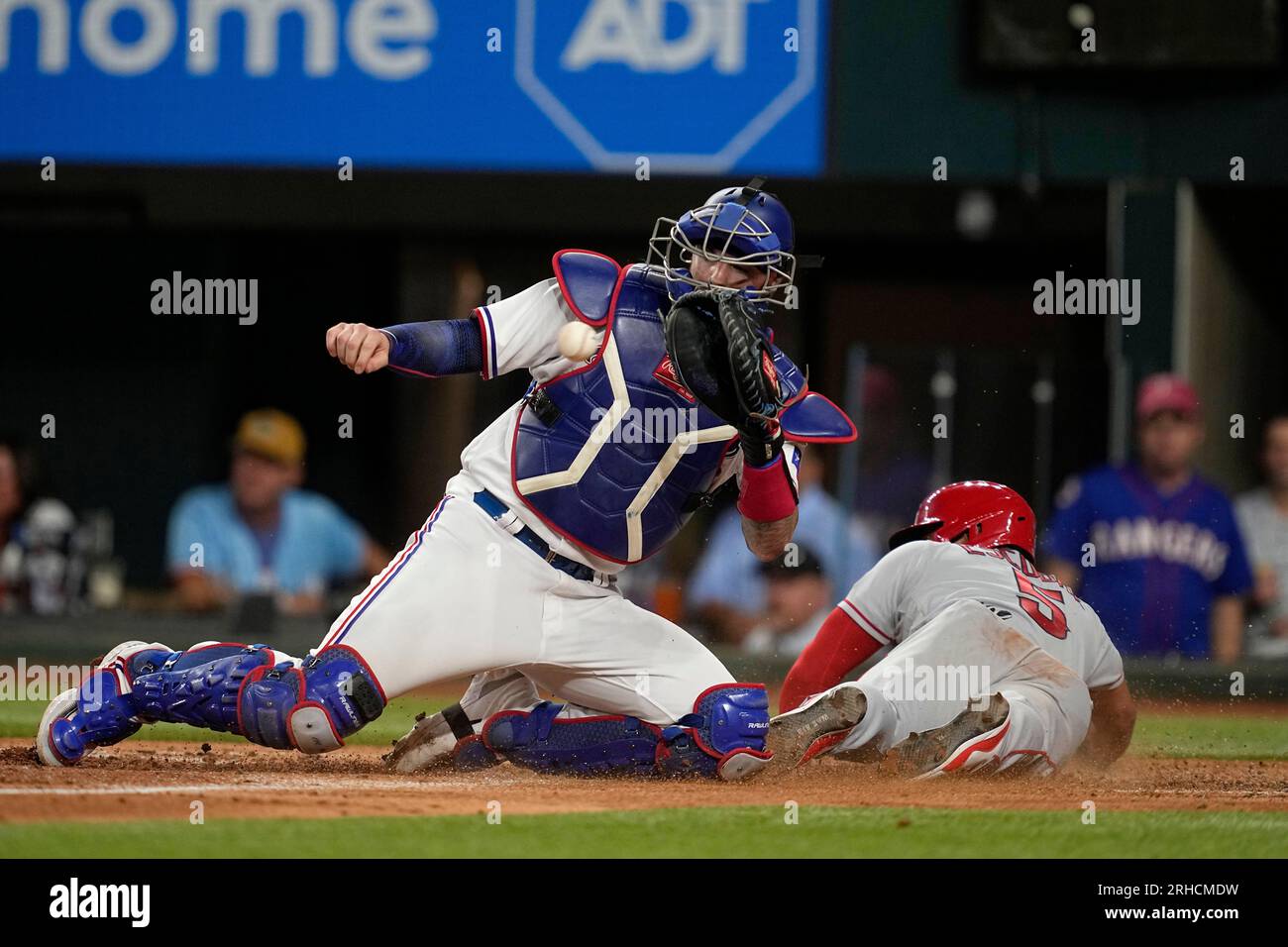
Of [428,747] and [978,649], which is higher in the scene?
[978,649]

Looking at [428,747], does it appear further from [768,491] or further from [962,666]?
[962,666]

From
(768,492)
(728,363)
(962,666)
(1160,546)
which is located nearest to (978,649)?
(962,666)

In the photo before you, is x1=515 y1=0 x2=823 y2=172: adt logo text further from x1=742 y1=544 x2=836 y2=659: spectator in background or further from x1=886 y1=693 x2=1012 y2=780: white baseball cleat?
x1=886 y1=693 x2=1012 y2=780: white baseball cleat

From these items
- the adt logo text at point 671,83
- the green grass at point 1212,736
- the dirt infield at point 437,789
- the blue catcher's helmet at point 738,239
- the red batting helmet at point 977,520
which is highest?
Result: the adt logo text at point 671,83

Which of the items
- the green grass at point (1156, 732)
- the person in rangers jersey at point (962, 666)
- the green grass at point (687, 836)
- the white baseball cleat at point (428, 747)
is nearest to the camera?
the green grass at point (687, 836)

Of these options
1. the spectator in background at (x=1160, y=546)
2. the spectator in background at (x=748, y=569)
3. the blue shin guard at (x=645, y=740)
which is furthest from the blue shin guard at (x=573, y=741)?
the spectator in background at (x=1160, y=546)

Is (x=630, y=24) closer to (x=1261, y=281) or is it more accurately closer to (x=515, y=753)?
(x=1261, y=281)

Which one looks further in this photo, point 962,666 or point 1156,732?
point 1156,732

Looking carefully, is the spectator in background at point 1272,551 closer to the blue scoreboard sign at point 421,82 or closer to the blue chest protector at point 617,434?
the blue scoreboard sign at point 421,82
